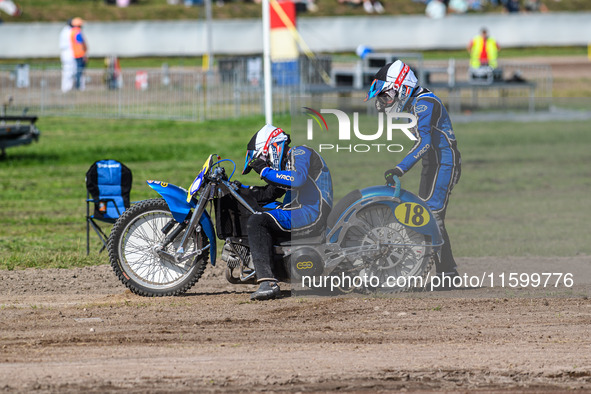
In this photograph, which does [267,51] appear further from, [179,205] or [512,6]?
[512,6]

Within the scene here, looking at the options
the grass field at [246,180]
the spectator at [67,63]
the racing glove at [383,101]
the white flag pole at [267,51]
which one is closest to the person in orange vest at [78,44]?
the spectator at [67,63]

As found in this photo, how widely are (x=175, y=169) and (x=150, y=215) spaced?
8706 mm

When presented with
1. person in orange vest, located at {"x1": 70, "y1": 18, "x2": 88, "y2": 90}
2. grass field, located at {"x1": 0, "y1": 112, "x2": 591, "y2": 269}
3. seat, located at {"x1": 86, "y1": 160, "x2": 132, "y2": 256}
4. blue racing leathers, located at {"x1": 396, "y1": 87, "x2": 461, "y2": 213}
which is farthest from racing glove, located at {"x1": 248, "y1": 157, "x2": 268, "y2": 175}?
person in orange vest, located at {"x1": 70, "y1": 18, "x2": 88, "y2": 90}

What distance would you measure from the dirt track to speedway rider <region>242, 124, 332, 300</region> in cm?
41

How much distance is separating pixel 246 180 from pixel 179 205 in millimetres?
7916

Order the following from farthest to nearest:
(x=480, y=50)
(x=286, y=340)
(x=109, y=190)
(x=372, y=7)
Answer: (x=372, y=7) < (x=480, y=50) < (x=109, y=190) < (x=286, y=340)

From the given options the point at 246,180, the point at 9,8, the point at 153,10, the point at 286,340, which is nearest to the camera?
the point at 286,340

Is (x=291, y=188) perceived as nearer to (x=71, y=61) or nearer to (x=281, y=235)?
(x=281, y=235)

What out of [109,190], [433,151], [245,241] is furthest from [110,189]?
[433,151]

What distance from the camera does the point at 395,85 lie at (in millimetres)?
8164

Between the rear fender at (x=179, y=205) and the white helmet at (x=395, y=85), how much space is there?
1.90 m

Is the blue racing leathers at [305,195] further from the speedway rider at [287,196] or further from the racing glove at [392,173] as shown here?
the racing glove at [392,173]

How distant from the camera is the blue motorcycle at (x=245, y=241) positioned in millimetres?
7902

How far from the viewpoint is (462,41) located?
40281mm
